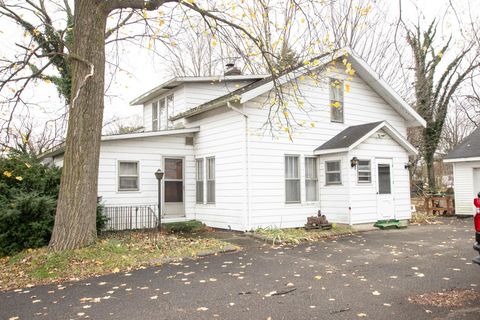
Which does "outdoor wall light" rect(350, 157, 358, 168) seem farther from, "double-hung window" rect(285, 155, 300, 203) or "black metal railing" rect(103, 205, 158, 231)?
"black metal railing" rect(103, 205, 158, 231)

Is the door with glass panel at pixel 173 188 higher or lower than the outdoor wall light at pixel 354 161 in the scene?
lower

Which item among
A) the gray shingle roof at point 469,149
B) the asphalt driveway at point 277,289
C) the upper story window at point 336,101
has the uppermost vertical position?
the upper story window at point 336,101

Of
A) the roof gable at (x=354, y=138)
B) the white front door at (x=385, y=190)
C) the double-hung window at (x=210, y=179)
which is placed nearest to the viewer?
the roof gable at (x=354, y=138)

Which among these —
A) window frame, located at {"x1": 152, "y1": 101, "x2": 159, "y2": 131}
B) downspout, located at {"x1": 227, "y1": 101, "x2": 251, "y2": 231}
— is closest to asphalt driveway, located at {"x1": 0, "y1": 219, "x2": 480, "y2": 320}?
downspout, located at {"x1": 227, "y1": 101, "x2": 251, "y2": 231}

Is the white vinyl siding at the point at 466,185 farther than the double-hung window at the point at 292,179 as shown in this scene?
Yes

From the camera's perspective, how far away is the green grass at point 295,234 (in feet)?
36.1

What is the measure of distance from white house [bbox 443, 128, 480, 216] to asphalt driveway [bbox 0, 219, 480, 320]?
9.49 m

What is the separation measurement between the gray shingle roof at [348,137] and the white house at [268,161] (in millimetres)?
59

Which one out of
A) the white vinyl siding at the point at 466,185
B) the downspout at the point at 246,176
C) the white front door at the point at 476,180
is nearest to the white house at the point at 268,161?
the downspout at the point at 246,176

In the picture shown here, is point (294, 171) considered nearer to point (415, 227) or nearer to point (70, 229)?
point (415, 227)

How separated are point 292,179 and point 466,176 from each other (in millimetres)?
9585

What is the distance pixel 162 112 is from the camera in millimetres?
18266

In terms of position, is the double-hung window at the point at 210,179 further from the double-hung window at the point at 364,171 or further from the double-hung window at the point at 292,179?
the double-hung window at the point at 364,171

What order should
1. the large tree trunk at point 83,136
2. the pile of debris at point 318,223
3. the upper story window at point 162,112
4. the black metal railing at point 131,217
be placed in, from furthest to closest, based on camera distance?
the upper story window at point 162,112 → the black metal railing at point 131,217 → the pile of debris at point 318,223 → the large tree trunk at point 83,136
